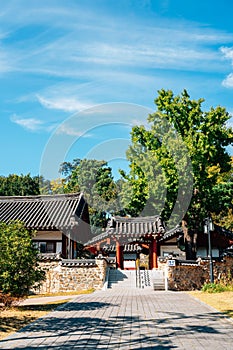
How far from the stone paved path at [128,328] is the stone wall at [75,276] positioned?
6935mm

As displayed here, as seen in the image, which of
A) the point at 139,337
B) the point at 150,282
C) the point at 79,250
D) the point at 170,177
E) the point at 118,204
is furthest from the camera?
the point at 118,204

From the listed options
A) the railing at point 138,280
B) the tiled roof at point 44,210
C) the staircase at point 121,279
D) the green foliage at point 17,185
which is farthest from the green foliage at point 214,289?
the green foliage at point 17,185

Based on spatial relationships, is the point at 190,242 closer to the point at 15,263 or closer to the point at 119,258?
the point at 119,258

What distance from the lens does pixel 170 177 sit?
2453 cm

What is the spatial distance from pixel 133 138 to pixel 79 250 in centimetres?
1595

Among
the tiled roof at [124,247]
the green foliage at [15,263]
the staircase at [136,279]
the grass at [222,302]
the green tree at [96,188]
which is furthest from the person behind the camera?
the green tree at [96,188]

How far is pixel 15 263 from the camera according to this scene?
1347 cm

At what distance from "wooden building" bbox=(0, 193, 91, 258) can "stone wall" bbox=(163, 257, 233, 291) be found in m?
6.91

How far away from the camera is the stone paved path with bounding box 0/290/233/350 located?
800 cm

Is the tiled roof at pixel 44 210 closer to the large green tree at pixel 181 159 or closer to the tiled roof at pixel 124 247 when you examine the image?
the large green tree at pixel 181 159

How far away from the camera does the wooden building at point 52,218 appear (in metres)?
25.4

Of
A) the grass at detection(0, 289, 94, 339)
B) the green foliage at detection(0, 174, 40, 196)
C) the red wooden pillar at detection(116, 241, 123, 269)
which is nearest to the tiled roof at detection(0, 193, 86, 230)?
the red wooden pillar at detection(116, 241, 123, 269)

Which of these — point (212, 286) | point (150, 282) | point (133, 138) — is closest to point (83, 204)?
point (133, 138)

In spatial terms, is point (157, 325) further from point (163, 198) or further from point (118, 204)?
point (118, 204)
